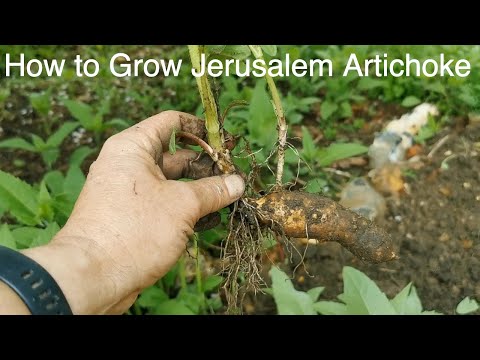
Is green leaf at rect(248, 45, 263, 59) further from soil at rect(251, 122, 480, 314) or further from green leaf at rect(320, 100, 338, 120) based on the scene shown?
green leaf at rect(320, 100, 338, 120)

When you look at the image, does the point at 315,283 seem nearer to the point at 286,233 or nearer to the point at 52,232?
the point at 286,233

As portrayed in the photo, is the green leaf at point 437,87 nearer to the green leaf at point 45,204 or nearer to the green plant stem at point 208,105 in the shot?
the green plant stem at point 208,105

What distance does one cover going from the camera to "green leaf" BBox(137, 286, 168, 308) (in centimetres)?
168

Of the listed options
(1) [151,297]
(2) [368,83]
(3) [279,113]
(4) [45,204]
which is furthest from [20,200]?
(2) [368,83]

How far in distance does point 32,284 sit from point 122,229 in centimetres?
23

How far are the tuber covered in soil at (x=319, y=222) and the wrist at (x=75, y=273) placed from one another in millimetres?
561

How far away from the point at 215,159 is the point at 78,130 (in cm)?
162

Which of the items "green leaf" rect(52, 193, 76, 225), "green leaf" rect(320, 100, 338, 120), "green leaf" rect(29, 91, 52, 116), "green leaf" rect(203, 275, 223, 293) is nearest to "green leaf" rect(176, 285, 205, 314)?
"green leaf" rect(203, 275, 223, 293)

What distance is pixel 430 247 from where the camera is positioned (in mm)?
2078

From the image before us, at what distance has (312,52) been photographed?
3064mm

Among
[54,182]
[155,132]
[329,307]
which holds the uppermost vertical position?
[155,132]

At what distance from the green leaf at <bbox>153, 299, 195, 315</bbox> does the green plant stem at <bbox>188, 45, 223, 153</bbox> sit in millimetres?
480

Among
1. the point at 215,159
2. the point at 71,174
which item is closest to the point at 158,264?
the point at 215,159

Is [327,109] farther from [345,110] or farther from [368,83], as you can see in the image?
[368,83]
